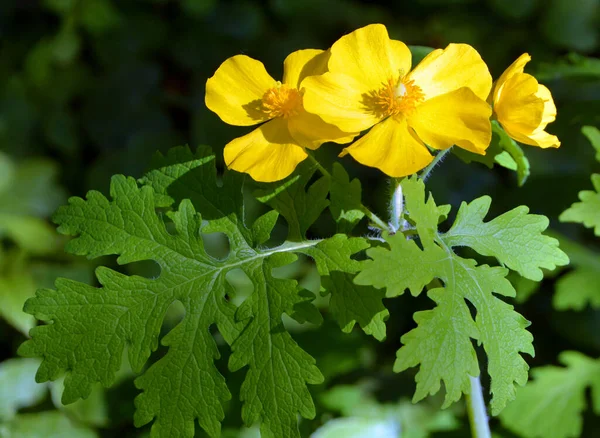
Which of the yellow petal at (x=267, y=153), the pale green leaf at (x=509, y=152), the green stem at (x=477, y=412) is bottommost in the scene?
the green stem at (x=477, y=412)

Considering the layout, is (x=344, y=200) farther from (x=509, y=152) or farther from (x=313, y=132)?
(x=509, y=152)

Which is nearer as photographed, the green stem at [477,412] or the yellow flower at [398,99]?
the yellow flower at [398,99]

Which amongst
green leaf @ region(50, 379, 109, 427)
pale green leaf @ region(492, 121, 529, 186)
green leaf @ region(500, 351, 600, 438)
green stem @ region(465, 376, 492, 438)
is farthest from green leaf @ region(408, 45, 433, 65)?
green leaf @ region(50, 379, 109, 427)

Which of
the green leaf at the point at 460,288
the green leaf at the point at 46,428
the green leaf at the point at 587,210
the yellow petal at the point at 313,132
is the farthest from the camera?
the green leaf at the point at 46,428

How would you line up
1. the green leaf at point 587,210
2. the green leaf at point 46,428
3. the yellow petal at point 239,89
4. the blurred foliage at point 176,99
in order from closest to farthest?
the yellow petal at point 239,89 → the green leaf at point 587,210 → the green leaf at point 46,428 → the blurred foliage at point 176,99

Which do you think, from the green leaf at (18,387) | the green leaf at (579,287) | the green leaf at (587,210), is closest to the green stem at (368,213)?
the green leaf at (587,210)

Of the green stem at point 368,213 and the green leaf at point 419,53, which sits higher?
the green leaf at point 419,53

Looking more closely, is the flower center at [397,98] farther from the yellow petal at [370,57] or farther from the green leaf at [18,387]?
the green leaf at [18,387]
